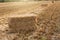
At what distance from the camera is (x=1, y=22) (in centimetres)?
260

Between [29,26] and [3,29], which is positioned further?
[3,29]

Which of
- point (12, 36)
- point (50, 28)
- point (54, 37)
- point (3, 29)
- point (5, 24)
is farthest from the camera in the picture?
point (5, 24)

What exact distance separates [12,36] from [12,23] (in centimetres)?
20

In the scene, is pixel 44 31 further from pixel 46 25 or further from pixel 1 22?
pixel 1 22

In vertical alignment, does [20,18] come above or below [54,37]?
above

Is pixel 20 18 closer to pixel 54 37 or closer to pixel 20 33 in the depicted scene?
pixel 20 33

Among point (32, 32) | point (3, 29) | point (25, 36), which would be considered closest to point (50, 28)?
point (32, 32)

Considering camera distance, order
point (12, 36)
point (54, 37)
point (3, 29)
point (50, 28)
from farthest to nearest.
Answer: point (3, 29)
point (50, 28)
point (12, 36)
point (54, 37)

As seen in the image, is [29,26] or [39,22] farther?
[39,22]

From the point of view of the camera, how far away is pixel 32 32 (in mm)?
2012

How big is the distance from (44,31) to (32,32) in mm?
166

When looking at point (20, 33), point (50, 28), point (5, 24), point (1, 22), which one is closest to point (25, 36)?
point (20, 33)

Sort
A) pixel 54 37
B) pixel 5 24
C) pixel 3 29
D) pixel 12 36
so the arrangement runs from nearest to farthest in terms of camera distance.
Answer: pixel 54 37, pixel 12 36, pixel 3 29, pixel 5 24

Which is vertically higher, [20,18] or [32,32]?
[20,18]
